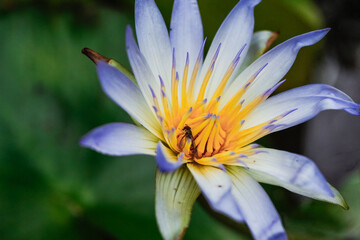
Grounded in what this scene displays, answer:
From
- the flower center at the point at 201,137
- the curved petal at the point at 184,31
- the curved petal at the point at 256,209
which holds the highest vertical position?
the curved petal at the point at 184,31

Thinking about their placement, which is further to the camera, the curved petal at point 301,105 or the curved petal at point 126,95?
the curved petal at point 301,105

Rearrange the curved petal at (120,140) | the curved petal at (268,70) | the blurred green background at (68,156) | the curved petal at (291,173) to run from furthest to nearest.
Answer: the blurred green background at (68,156)
the curved petal at (268,70)
the curved petal at (291,173)
the curved petal at (120,140)

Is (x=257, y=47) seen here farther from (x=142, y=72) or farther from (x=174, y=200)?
(x=174, y=200)

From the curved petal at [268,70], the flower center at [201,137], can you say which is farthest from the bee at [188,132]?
the curved petal at [268,70]

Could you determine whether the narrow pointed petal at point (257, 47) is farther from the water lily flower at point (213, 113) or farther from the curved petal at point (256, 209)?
the curved petal at point (256, 209)

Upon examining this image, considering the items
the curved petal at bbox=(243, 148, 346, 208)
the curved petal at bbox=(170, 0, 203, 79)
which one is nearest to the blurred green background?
the curved petal at bbox=(243, 148, 346, 208)

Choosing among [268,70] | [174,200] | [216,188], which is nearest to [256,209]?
[216,188]

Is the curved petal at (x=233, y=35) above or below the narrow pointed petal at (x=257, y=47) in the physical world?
above

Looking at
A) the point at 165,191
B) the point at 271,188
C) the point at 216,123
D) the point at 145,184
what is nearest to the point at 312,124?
the point at 271,188
